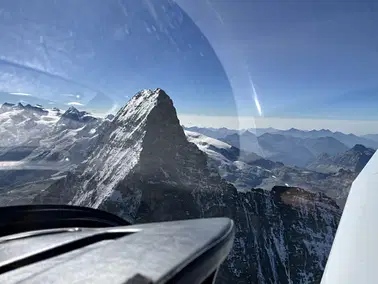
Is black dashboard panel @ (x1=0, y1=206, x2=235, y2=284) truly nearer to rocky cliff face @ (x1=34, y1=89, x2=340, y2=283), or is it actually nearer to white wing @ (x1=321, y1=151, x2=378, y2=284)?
white wing @ (x1=321, y1=151, x2=378, y2=284)

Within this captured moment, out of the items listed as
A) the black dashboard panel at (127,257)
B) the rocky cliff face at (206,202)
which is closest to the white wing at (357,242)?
the black dashboard panel at (127,257)

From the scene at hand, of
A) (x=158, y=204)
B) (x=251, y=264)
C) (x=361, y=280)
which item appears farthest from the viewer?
(x=158, y=204)

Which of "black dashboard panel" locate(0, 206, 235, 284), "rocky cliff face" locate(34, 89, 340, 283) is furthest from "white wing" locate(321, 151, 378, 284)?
"rocky cliff face" locate(34, 89, 340, 283)

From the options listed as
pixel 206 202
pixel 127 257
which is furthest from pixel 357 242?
pixel 206 202

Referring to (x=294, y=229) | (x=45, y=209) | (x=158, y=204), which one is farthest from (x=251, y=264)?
(x=45, y=209)

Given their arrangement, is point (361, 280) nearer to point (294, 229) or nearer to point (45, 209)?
point (45, 209)

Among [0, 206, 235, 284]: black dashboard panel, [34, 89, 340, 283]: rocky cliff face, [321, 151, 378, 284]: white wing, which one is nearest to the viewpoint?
[0, 206, 235, 284]: black dashboard panel
